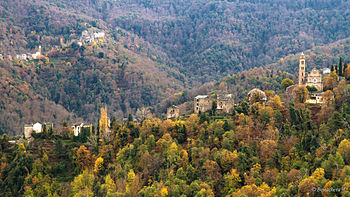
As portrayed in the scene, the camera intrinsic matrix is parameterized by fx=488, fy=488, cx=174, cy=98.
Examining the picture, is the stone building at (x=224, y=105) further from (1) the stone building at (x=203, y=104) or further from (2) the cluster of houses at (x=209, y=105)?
(1) the stone building at (x=203, y=104)

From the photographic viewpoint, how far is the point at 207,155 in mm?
66438

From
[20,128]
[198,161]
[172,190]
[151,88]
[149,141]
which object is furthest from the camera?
[151,88]

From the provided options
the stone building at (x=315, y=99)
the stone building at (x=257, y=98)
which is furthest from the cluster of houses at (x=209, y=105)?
the stone building at (x=315, y=99)

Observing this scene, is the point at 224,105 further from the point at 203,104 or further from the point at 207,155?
the point at 207,155

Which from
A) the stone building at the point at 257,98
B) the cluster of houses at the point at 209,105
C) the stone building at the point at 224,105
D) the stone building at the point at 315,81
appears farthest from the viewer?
the cluster of houses at the point at 209,105

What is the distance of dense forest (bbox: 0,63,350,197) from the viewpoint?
5759cm

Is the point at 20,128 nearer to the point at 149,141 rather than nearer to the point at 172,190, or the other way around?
the point at 149,141

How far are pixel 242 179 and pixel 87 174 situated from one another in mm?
22593

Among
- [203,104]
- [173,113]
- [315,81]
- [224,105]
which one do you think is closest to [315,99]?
[315,81]

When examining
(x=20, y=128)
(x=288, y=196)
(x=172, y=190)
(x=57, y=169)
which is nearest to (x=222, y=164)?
(x=172, y=190)

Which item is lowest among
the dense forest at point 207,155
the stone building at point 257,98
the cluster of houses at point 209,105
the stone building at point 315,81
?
the dense forest at point 207,155

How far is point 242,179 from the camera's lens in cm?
6138

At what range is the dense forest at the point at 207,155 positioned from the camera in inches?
2267

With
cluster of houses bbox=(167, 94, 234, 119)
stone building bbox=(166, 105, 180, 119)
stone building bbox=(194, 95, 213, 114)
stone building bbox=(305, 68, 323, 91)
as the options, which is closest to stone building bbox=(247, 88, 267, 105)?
cluster of houses bbox=(167, 94, 234, 119)
